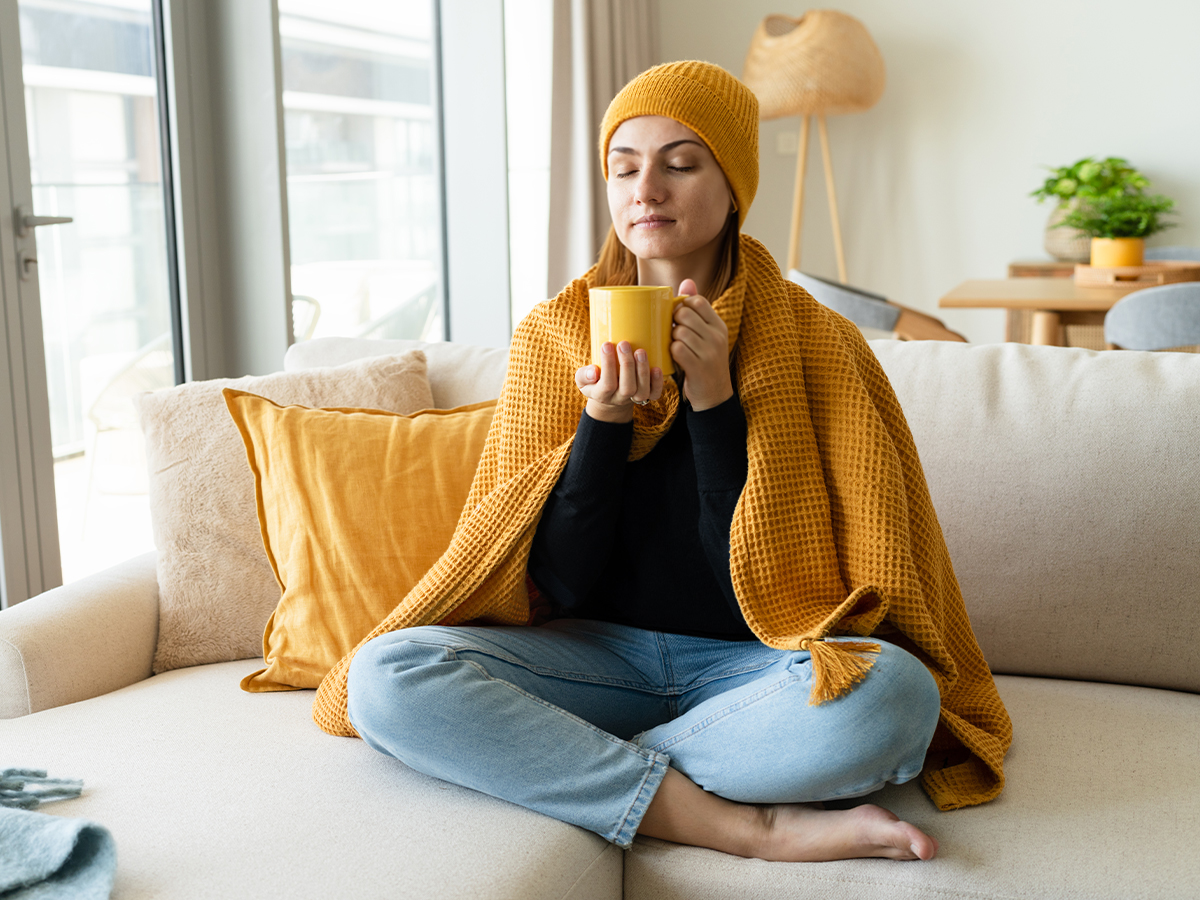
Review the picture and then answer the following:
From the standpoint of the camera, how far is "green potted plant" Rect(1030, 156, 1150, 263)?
3951mm

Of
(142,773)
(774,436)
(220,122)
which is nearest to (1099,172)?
(220,122)

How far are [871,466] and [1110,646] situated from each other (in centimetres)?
49

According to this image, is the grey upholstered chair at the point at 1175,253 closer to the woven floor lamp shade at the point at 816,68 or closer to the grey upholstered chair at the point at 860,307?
the grey upholstered chair at the point at 860,307

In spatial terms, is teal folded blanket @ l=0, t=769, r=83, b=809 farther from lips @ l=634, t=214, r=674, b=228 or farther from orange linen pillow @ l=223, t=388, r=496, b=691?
lips @ l=634, t=214, r=674, b=228

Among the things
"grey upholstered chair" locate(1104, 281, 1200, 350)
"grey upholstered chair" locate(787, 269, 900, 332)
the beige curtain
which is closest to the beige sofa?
"grey upholstered chair" locate(1104, 281, 1200, 350)

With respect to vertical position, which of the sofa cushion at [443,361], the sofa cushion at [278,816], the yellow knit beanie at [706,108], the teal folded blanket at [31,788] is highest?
the yellow knit beanie at [706,108]

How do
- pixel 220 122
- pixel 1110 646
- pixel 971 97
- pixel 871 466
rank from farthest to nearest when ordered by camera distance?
pixel 971 97
pixel 220 122
pixel 1110 646
pixel 871 466

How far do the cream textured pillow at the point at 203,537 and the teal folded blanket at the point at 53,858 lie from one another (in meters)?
0.53

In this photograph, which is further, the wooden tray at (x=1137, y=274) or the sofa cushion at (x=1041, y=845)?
the wooden tray at (x=1137, y=274)

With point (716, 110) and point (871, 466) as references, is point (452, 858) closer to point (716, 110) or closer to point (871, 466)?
point (871, 466)

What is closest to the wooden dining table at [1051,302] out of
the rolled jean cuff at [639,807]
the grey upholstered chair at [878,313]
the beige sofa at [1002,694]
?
the grey upholstered chair at [878,313]

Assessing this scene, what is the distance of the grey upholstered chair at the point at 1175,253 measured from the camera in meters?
3.57

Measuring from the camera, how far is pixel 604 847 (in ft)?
3.69

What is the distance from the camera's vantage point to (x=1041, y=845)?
1.06m
